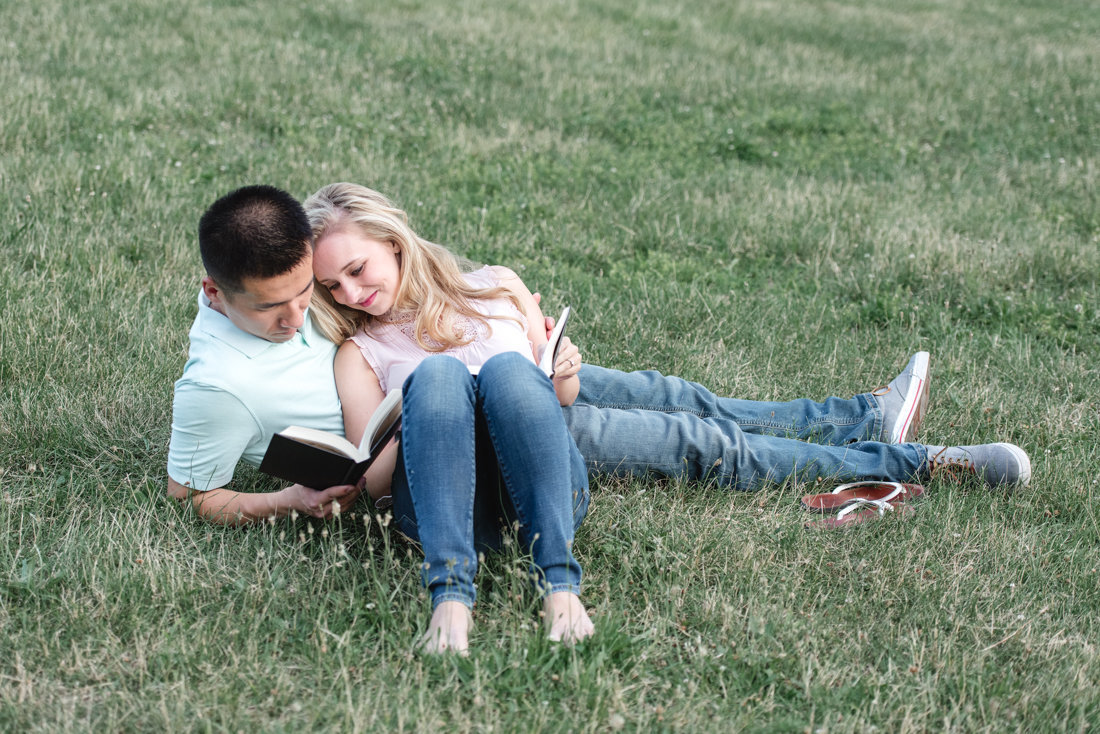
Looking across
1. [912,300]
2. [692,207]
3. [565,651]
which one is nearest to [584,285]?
[692,207]

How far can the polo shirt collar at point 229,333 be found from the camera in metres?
3.30

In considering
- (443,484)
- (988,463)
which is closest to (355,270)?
(443,484)

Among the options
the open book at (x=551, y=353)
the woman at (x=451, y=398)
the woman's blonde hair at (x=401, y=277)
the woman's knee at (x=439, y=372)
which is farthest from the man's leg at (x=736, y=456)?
the woman's knee at (x=439, y=372)

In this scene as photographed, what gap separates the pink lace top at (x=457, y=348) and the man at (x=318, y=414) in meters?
0.19

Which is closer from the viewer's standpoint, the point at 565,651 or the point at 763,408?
the point at 565,651

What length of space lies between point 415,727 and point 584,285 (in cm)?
354

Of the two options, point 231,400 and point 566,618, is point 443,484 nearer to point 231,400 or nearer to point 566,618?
point 566,618

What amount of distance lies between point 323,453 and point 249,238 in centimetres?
73

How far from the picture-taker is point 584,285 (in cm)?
578

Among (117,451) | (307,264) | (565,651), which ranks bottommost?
(117,451)

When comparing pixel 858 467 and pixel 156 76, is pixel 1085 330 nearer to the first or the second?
pixel 858 467

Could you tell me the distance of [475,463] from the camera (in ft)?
10.3

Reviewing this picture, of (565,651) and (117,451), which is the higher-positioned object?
(565,651)

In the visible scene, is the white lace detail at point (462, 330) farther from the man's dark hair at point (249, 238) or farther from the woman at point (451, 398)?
the man's dark hair at point (249, 238)
